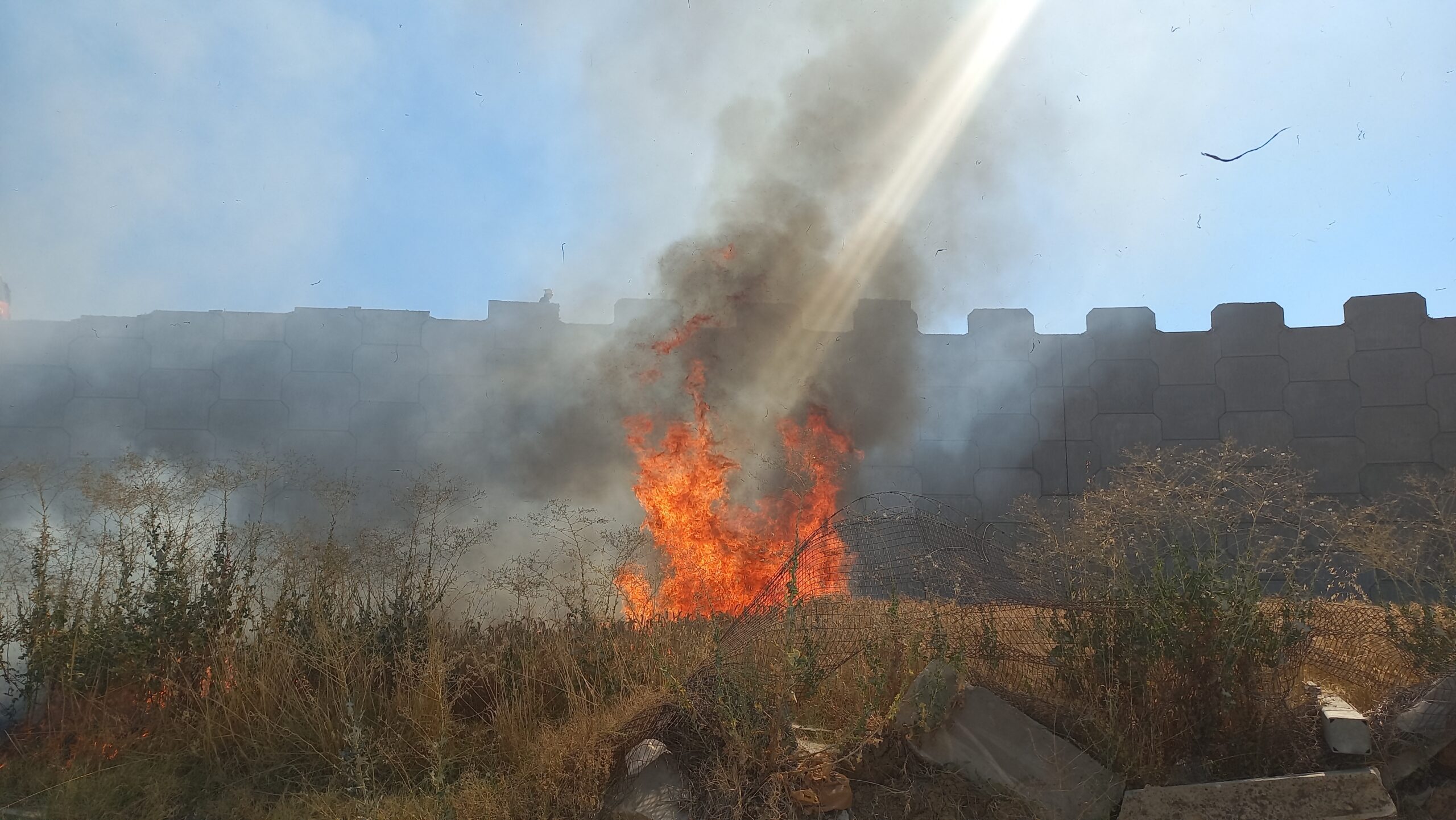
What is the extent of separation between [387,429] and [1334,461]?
1182 centimetres

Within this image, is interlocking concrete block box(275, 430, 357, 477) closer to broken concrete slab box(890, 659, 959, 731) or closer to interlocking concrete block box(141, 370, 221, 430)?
interlocking concrete block box(141, 370, 221, 430)

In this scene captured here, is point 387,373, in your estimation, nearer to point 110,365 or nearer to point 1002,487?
point 110,365

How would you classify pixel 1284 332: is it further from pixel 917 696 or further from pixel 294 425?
pixel 294 425

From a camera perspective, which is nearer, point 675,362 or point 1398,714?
point 1398,714

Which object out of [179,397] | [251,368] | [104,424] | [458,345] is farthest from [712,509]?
[104,424]

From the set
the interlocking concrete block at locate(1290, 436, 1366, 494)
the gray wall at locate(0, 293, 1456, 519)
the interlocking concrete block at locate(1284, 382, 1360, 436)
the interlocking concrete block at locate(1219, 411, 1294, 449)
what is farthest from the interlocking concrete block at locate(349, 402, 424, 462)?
the interlocking concrete block at locate(1284, 382, 1360, 436)

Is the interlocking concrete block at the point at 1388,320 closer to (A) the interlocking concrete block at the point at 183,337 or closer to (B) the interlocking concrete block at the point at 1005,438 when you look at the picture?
(B) the interlocking concrete block at the point at 1005,438

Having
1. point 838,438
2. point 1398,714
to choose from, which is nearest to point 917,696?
point 1398,714

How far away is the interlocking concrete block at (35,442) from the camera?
1173 cm

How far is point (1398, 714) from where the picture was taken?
4492 millimetres

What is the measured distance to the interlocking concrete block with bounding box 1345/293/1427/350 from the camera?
12.3 meters

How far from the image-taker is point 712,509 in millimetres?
10133

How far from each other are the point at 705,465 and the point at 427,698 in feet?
15.9

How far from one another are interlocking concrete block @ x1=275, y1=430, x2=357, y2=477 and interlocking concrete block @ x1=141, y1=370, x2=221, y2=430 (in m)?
1.02
